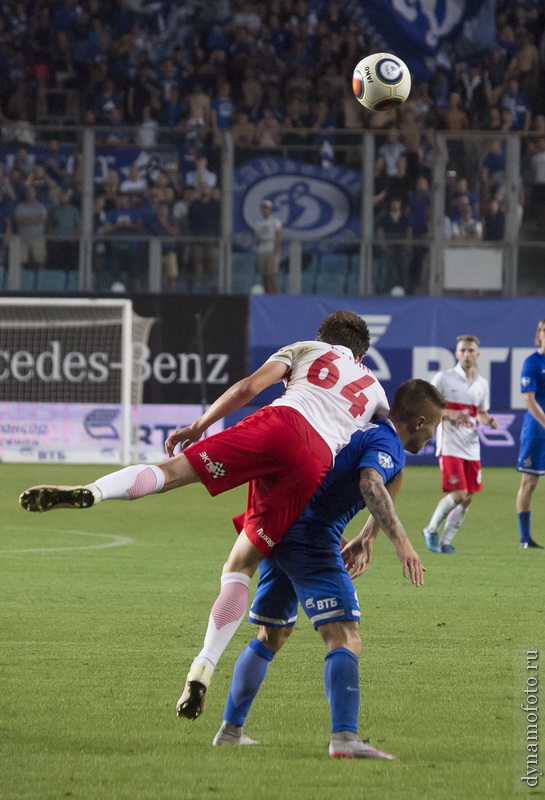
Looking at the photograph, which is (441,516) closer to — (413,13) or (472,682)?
(472,682)

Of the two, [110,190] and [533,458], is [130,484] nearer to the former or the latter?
[533,458]

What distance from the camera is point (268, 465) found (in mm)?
4934

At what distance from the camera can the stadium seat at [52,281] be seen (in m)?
19.8

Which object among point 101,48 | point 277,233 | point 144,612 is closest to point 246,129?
point 277,233

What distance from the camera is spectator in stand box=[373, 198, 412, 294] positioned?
778 inches

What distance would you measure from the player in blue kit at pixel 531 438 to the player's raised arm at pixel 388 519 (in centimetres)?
727

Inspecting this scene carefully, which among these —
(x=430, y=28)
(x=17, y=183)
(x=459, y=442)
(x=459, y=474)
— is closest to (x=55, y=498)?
(x=459, y=474)

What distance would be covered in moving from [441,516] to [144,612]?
14.2 ft

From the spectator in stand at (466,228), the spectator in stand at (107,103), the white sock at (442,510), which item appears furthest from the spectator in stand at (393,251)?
the white sock at (442,510)

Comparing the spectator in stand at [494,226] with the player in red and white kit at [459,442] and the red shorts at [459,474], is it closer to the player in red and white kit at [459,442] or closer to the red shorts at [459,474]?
the player in red and white kit at [459,442]

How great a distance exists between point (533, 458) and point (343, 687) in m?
7.70

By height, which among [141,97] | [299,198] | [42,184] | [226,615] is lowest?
[226,615]

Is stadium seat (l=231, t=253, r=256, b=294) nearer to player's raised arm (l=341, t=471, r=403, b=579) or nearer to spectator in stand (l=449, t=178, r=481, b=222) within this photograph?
spectator in stand (l=449, t=178, r=481, b=222)

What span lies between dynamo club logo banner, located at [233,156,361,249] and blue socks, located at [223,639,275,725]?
15343 mm
